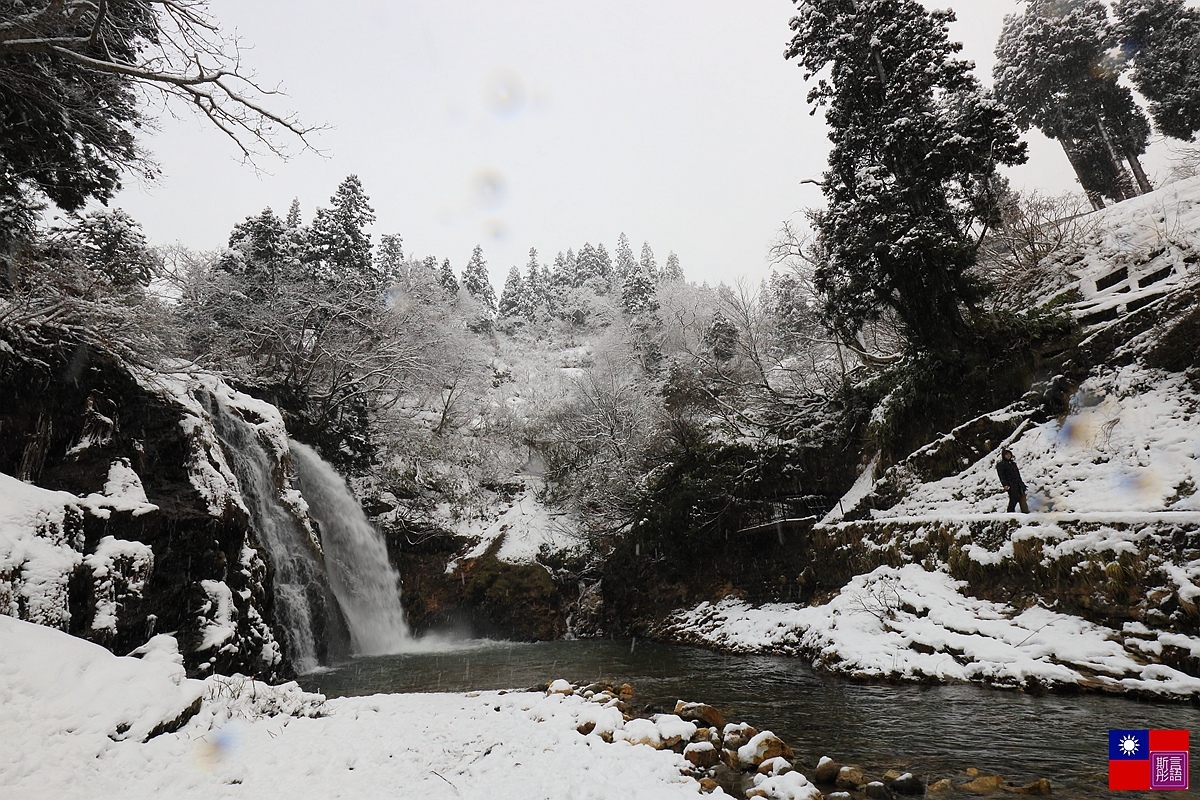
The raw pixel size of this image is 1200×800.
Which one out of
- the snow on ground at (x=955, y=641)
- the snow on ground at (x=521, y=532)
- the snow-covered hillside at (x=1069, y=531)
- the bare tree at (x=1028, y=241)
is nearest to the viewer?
the snow on ground at (x=955, y=641)

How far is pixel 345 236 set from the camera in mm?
32062

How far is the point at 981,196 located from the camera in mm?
13555

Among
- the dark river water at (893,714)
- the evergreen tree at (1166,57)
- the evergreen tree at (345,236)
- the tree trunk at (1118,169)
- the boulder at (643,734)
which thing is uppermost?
the evergreen tree at (345,236)

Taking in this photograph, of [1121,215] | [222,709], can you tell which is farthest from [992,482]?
[222,709]

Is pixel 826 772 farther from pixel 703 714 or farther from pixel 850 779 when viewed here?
pixel 703 714

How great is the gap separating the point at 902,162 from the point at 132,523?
19159 millimetres

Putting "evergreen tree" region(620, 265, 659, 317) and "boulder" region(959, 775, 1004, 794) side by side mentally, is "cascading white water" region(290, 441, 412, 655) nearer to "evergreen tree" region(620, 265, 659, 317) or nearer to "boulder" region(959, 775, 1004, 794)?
"boulder" region(959, 775, 1004, 794)

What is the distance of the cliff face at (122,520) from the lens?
7.33 meters

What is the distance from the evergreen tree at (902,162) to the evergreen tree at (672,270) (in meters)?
49.7

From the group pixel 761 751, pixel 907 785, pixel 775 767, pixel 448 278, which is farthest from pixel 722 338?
pixel 448 278

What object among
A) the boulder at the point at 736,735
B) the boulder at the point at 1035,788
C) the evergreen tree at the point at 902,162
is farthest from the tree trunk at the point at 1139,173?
the boulder at the point at 736,735

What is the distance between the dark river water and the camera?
4895 millimetres

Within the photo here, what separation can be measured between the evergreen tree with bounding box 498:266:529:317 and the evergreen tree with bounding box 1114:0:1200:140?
56600 mm

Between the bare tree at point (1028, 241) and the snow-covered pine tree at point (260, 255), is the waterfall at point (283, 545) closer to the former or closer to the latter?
the snow-covered pine tree at point (260, 255)
